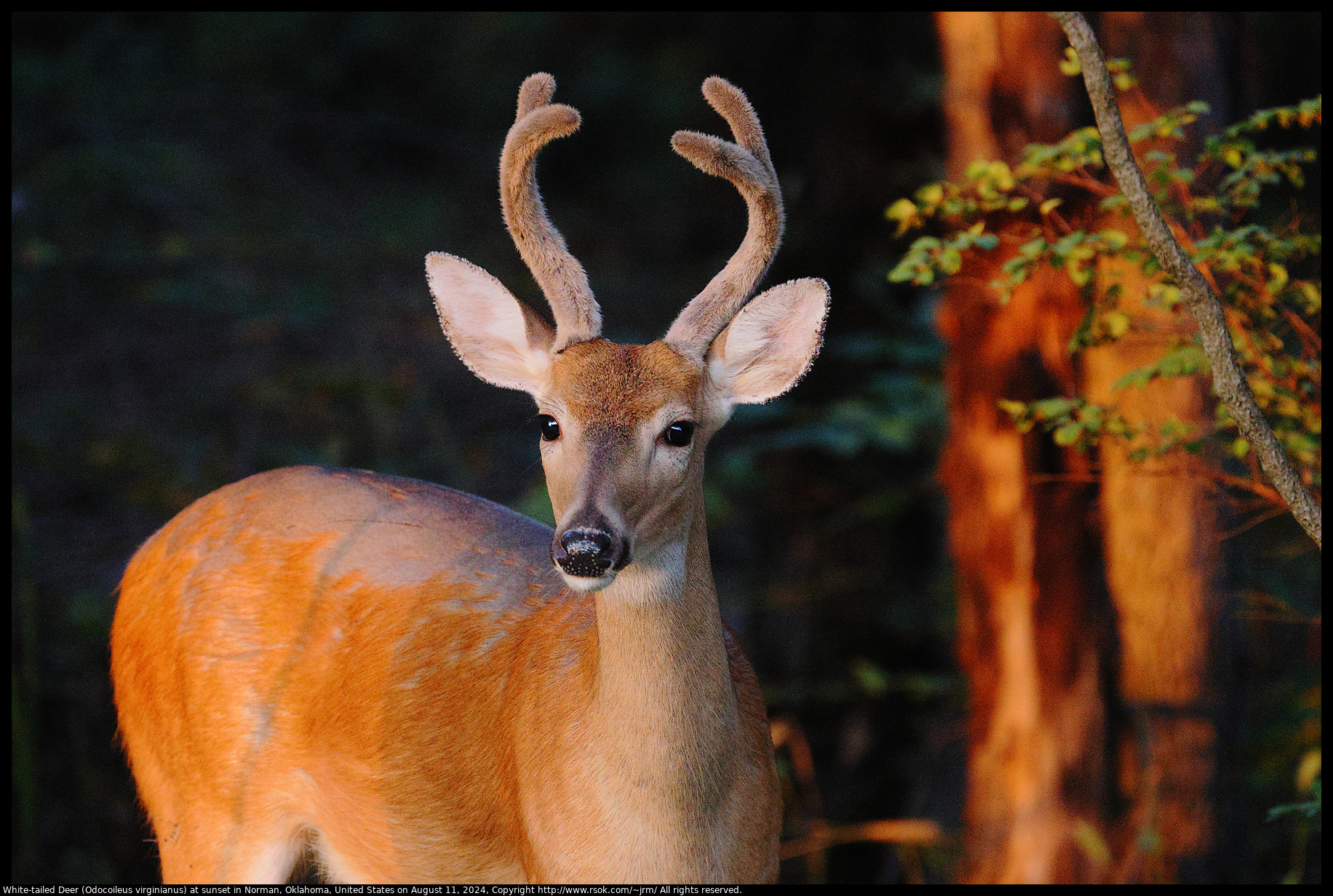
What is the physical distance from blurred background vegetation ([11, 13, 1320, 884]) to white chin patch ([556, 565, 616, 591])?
8.76 ft

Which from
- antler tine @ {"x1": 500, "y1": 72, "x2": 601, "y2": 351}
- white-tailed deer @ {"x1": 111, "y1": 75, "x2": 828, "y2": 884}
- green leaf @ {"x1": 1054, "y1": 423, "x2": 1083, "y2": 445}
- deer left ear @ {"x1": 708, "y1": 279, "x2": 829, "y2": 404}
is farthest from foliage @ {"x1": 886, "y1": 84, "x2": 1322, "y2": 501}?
antler tine @ {"x1": 500, "y1": 72, "x2": 601, "y2": 351}

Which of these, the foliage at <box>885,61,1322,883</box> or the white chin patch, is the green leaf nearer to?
the foliage at <box>885,61,1322,883</box>

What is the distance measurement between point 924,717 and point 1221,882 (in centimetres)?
282

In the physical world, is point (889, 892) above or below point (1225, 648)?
below

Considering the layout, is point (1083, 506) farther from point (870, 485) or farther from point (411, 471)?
point (411, 471)

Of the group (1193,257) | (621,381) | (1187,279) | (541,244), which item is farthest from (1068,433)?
(541,244)

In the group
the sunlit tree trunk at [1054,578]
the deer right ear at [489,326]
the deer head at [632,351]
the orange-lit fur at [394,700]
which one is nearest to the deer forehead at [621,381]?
the deer head at [632,351]

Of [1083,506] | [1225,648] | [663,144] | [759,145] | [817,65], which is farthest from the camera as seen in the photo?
[663,144]

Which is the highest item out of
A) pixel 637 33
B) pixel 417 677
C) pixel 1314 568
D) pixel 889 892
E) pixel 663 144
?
pixel 637 33

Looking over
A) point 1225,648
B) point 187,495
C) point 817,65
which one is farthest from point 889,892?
point 817,65

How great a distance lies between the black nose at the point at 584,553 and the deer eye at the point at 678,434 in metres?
0.41

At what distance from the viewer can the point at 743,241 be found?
10.9 ft

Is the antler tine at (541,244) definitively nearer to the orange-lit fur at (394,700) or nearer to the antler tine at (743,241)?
the antler tine at (743,241)

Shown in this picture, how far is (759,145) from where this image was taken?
132 inches
